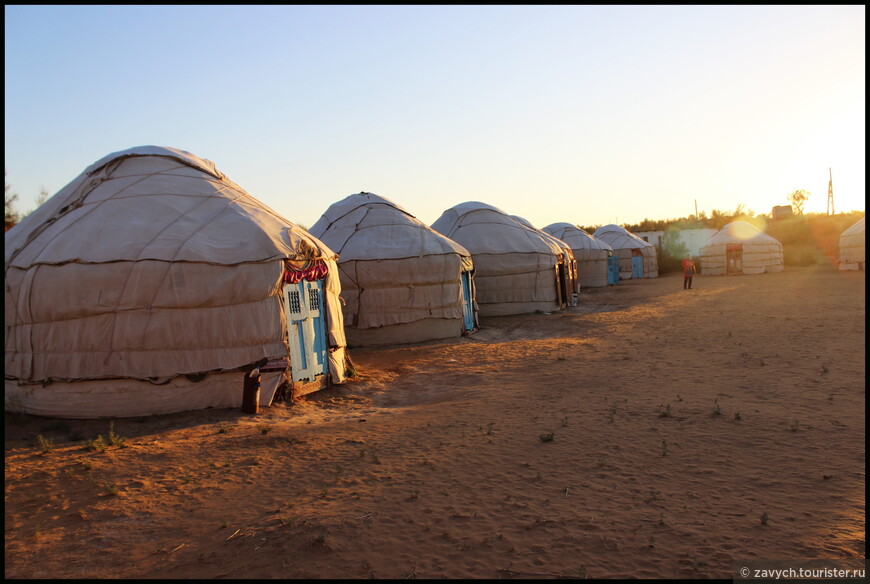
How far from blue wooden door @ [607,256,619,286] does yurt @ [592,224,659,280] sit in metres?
2.17

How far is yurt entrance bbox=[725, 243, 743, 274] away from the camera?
3145cm

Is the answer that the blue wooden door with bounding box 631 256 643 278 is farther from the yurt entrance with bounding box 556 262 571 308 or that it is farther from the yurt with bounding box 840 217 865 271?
the yurt entrance with bounding box 556 262 571 308

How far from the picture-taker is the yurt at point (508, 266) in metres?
18.0

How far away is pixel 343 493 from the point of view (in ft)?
15.1

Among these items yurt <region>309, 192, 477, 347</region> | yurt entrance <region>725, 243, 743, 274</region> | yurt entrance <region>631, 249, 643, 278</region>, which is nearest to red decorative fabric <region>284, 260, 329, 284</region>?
yurt <region>309, 192, 477, 347</region>

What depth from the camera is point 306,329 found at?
8469mm

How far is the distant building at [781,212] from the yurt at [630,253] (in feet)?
57.9

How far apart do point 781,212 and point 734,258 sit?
67.5 ft

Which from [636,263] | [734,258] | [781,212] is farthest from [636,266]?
[781,212]

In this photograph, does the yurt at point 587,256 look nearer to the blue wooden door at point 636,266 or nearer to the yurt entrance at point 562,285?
the blue wooden door at point 636,266

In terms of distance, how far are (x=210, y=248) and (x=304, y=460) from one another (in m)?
3.39

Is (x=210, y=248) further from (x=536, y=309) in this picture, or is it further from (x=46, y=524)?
(x=536, y=309)

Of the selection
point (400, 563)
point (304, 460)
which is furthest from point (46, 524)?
point (400, 563)

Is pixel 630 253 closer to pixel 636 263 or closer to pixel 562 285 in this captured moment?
pixel 636 263
